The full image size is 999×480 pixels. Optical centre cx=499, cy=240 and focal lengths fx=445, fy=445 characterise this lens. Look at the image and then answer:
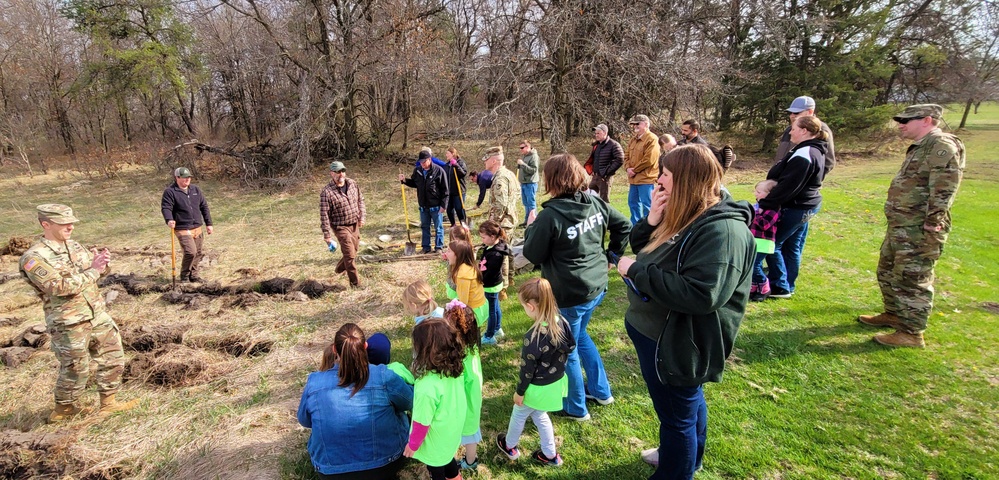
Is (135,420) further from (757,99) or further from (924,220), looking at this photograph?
(757,99)

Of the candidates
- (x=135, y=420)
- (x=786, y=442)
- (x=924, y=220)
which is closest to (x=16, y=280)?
(x=135, y=420)

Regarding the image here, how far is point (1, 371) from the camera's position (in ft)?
15.4

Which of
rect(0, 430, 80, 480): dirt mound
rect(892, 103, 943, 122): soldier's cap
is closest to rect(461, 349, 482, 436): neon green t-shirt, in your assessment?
rect(0, 430, 80, 480): dirt mound

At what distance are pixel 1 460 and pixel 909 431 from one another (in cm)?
607

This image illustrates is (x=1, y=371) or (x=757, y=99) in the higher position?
(x=757, y=99)

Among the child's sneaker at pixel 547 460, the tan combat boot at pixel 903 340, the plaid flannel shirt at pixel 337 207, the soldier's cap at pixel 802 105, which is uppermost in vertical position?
the soldier's cap at pixel 802 105

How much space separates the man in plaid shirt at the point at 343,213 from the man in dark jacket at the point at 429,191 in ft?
4.28

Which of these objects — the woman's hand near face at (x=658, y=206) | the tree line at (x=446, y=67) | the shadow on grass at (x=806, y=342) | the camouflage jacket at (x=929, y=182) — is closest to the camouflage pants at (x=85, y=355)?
the woman's hand near face at (x=658, y=206)

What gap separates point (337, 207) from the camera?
6.27m

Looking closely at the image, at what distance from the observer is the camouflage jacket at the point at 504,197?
19.9 ft

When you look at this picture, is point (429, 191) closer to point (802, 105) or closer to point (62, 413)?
point (62, 413)

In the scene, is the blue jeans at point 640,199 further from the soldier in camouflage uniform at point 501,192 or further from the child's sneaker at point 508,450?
the child's sneaker at point 508,450

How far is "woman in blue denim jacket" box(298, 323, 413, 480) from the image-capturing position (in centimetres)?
247

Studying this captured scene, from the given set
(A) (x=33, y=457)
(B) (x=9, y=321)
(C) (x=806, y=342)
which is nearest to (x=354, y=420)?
(A) (x=33, y=457)
